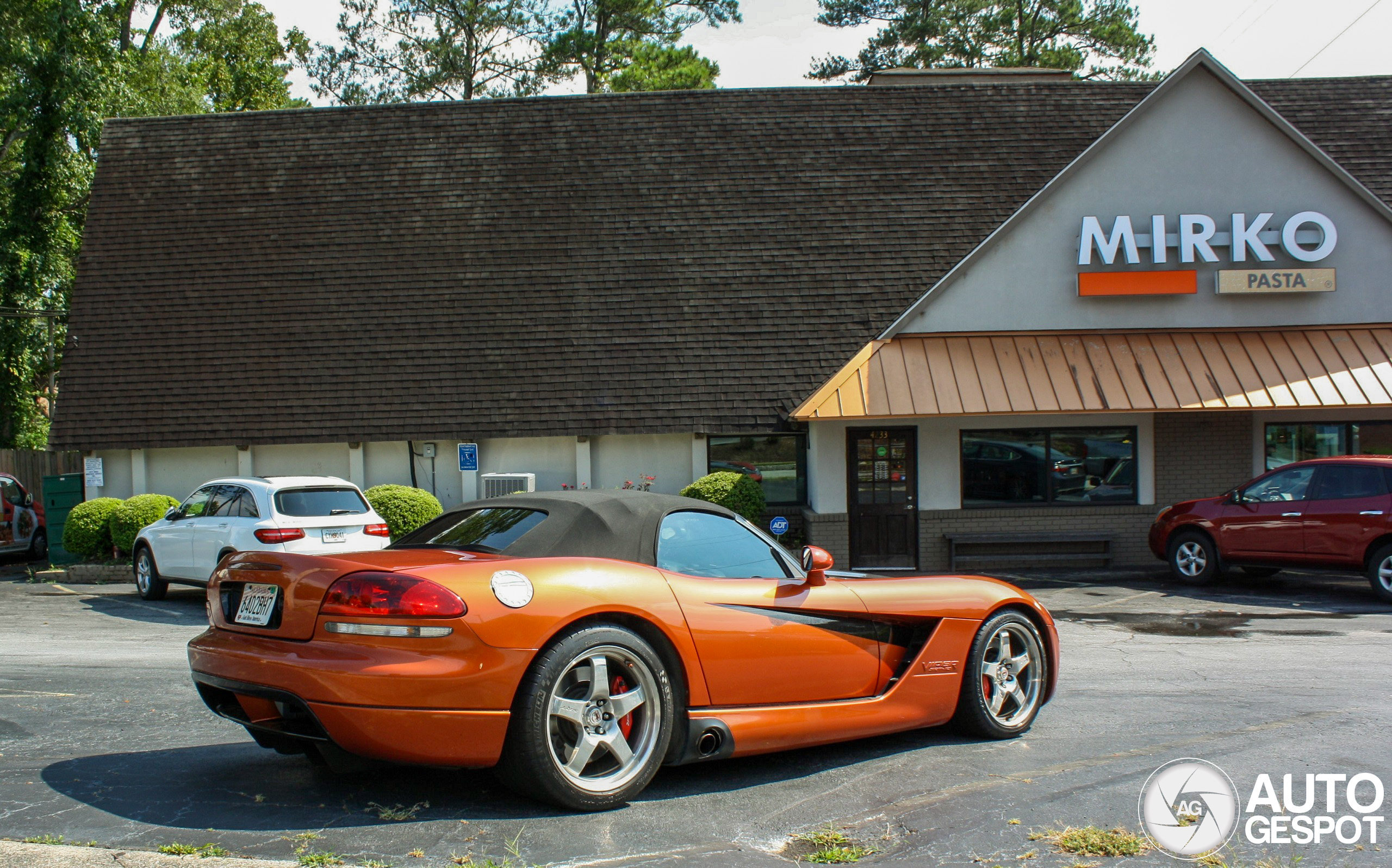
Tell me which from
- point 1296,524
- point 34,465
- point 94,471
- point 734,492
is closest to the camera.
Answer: point 1296,524

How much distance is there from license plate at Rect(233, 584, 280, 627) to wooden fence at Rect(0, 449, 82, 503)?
727 inches

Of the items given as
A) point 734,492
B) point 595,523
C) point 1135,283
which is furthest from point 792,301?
point 595,523

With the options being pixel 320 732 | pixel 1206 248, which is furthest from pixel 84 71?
pixel 320 732

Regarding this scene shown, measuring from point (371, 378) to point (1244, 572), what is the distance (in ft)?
41.9

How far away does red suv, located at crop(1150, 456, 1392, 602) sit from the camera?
476 inches

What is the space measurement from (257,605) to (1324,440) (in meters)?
15.8

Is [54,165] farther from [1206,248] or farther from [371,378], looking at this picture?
[1206,248]

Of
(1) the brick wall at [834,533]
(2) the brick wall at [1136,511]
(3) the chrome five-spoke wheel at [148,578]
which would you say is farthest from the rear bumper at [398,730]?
(2) the brick wall at [1136,511]

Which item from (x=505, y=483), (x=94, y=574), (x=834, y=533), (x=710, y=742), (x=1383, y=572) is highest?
(x=505, y=483)

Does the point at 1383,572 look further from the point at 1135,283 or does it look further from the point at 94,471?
the point at 94,471

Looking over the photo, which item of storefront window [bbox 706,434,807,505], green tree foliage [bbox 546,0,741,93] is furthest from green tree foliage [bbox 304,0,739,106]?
storefront window [bbox 706,434,807,505]

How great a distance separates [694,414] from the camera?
1595cm

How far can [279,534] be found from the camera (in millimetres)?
11672

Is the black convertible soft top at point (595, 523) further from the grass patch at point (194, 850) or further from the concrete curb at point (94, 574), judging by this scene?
the concrete curb at point (94, 574)
